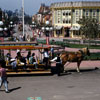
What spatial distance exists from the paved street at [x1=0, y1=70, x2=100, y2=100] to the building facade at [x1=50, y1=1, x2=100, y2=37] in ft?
155

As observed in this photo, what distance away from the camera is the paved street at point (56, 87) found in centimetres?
1334

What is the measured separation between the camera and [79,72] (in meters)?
19.7

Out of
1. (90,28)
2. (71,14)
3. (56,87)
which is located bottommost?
(56,87)

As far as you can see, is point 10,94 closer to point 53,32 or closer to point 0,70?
point 0,70

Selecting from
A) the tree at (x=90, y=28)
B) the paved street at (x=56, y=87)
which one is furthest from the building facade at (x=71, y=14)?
the paved street at (x=56, y=87)

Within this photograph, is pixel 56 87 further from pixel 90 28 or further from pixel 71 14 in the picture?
pixel 71 14

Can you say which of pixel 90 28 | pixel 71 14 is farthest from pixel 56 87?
pixel 71 14

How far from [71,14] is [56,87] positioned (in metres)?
53.5

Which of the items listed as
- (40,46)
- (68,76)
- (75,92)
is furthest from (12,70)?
(75,92)

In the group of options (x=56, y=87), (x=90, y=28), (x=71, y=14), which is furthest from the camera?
(x=71, y=14)

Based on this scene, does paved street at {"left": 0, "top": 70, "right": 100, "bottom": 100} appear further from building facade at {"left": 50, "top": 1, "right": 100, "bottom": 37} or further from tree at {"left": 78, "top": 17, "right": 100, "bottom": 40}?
A: building facade at {"left": 50, "top": 1, "right": 100, "bottom": 37}

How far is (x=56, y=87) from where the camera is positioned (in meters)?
15.1

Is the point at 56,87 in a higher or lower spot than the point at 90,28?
lower

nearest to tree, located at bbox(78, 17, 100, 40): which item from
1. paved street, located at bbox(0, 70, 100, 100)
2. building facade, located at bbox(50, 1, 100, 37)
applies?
paved street, located at bbox(0, 70, 100, 100)
